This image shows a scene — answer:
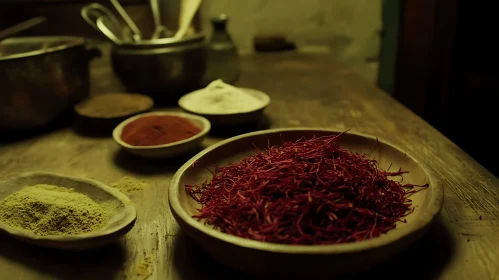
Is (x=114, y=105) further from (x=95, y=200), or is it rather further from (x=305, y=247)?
(x=305, y=247)

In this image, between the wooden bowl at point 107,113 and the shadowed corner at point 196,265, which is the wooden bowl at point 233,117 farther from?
the shadowed corner at point 196,265

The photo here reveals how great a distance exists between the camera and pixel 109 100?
4.13 feet

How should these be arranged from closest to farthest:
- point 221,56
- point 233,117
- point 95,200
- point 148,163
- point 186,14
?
point 95,200
point 148,163
point 233,117
point 186,14
point 221,56

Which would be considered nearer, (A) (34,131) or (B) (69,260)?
(B) (69,260)

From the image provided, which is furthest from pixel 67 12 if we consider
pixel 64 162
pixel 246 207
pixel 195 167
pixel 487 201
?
pixel 487 201

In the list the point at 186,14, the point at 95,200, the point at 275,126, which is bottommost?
the point at 275,126

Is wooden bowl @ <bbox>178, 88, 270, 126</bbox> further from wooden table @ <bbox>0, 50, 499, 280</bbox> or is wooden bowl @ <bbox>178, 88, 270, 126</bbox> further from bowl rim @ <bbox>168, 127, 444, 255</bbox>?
bowl rim @ <bbox>168, 127, 444, 255</bbox>

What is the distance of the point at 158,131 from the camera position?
0.99 m

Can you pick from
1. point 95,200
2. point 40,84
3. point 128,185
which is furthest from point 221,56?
point 95,200

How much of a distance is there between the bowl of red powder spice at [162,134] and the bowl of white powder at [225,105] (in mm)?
58

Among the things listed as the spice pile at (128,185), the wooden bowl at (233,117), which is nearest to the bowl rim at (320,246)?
the spice pile at (128,185)

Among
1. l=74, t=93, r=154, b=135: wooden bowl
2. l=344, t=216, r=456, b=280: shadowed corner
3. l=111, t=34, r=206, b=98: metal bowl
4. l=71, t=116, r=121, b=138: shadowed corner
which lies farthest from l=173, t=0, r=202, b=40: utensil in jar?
l=344, t=216, r=456, b=280: shadowed corner

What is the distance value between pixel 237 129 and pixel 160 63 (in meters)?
0.33

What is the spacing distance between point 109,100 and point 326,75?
2.66ft
